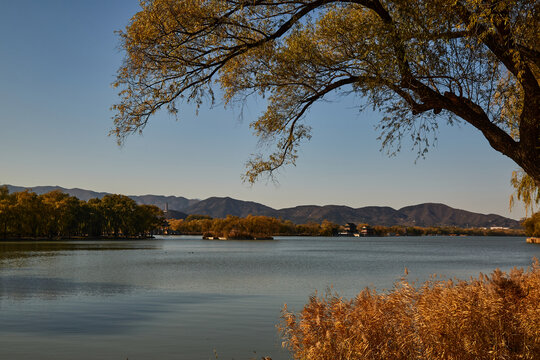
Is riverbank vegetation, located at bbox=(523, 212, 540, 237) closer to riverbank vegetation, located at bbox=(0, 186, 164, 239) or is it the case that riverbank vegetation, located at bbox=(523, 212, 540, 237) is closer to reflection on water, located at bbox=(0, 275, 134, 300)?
reflection on water, located at bbox=(0, 275, 134, 300)

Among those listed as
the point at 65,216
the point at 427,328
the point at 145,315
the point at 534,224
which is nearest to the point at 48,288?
the point at 145,315

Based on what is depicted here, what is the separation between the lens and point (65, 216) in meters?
126

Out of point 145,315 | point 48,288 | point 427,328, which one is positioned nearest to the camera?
point 427,328

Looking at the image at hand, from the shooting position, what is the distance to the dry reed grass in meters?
8.16

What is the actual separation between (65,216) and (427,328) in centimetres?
13081

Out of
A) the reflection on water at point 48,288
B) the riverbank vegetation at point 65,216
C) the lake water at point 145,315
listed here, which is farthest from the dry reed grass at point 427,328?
the riverbank vegetation at point 65,216

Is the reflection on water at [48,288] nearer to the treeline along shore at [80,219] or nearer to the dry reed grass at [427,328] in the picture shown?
the dry reed grass at [427,328]

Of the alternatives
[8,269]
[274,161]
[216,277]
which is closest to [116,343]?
[274,161]

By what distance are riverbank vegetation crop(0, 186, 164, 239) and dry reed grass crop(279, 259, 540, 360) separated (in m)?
113

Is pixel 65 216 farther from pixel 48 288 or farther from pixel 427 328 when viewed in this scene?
pixel 427 328

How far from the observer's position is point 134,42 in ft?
36.4

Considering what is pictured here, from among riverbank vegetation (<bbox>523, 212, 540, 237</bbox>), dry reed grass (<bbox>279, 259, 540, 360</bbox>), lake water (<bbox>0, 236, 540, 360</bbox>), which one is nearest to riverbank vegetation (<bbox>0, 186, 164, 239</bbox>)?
lake water (<bbox>0, 236, 540, 360</bbox>)

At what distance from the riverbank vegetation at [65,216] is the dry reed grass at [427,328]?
11310 cm

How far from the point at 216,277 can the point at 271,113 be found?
2699 cm
